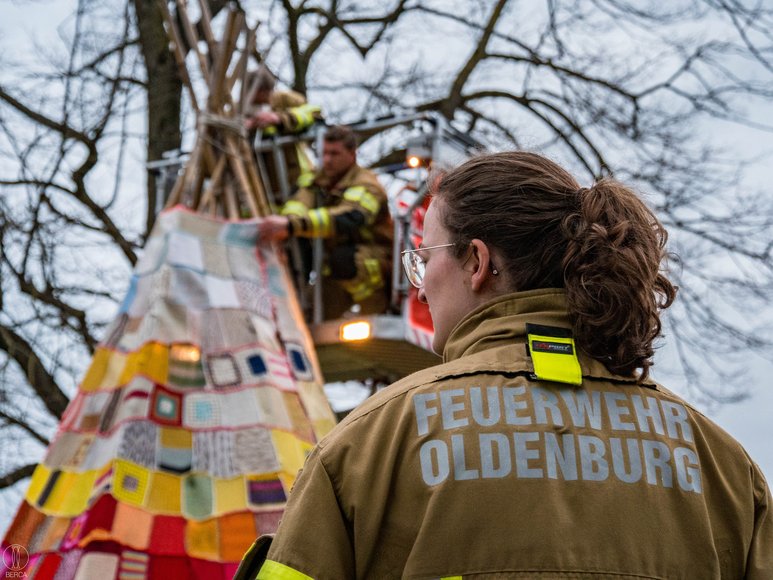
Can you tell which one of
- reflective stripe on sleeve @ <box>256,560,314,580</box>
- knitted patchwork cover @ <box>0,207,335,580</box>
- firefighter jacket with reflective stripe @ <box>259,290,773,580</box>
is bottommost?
reflective stripe on sleeve @ <box>256,560,314,580</box>

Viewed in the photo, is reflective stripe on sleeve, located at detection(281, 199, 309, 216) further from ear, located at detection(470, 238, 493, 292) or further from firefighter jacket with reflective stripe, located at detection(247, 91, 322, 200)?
ear, located at detection(470, 238, 493, 292)

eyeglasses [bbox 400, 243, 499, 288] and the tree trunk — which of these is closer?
eyeglasses [bbox 400, 243, 499, 288]

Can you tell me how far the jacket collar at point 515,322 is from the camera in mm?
1368

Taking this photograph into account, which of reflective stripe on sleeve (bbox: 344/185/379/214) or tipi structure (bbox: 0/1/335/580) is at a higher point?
reflective stripe on sleeve (bbox: 344/185/379/214)

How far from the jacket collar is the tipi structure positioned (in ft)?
8.37

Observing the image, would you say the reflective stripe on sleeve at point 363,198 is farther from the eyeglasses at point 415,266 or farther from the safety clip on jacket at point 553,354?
the safety clip on jacket at point 553,354

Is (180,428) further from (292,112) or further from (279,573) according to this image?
(279,573)

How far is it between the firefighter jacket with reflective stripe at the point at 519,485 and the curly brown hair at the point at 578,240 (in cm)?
4

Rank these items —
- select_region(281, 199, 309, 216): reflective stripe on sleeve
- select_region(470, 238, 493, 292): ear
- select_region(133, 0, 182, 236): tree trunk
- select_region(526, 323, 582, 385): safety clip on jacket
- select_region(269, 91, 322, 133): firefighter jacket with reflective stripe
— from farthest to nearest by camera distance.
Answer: select_region(133, 0, 182, 236): tree trunk < select_region(269, 91, 322, 133): firefighter jacket with reflective stripe < select_region(281, 199, 309, 216): reflective stripe on sleeve < select_region(470, 238, 493, 292): ear < select_region(526, 323, 582, 385): safety clip on jacket

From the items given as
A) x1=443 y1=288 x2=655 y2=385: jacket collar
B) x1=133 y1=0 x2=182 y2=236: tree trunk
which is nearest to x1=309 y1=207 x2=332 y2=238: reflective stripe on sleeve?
x1=133 y1=0 x2=182 y2=236: tree trunk

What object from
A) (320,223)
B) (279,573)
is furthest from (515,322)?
(320,223)

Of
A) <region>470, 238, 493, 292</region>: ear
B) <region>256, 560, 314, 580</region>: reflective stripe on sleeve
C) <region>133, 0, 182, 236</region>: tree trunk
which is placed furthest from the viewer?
<region>133, 0, 182, 236</region>: tree trunk

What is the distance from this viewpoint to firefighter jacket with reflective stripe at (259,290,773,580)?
1.22 meters

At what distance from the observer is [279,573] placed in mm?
1208
